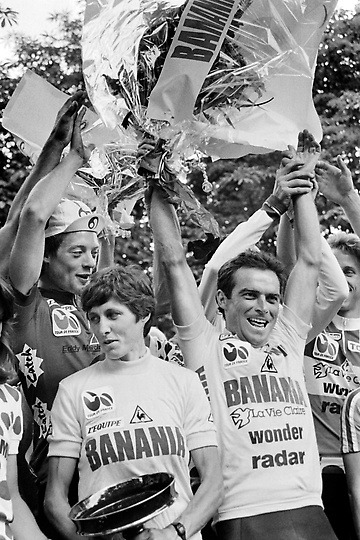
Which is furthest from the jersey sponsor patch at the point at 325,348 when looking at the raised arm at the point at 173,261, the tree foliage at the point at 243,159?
the tree foliage at the point at 243,159

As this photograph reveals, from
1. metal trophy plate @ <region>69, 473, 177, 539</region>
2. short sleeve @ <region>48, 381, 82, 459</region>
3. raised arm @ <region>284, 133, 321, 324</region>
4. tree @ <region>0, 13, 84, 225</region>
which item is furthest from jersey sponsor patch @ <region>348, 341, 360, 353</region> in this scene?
tree @ <region>0, 13, 84, 225</region>

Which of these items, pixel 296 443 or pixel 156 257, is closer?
pixel 296 443

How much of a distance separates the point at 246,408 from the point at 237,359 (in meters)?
0.21

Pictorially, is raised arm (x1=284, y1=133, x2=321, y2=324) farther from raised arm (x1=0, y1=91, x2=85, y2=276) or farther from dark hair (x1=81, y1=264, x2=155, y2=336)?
raised arm (x1=0, y1=91, x2=85, y2=276)

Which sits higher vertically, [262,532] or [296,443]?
[296,443]

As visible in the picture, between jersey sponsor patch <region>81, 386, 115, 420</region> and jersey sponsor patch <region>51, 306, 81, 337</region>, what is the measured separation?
1.55ft

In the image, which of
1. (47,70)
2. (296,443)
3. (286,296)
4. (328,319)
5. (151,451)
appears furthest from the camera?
(47,70)

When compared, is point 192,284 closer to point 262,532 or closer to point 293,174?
point 293,174

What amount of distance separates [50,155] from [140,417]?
1.11 meters

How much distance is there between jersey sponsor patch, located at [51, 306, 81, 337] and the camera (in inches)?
141

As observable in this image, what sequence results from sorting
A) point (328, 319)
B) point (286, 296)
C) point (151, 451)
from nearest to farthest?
point (151, 451), point (286, 296), point (328, 319)

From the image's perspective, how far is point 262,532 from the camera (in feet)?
10.5

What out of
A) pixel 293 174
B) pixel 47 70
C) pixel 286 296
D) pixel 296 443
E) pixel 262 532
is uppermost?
pixel 47 70

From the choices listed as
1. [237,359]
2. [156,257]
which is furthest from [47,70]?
[237,359]
